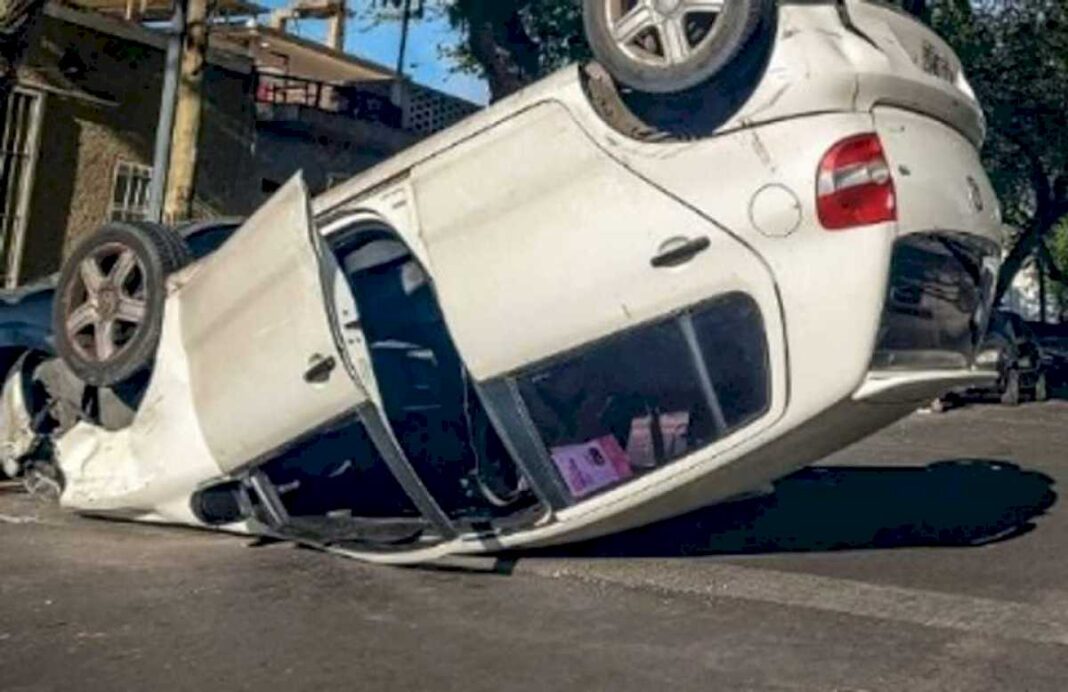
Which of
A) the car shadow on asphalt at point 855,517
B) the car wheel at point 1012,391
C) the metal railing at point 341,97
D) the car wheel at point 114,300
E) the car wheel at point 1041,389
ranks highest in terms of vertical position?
the metal railing at point 341,97

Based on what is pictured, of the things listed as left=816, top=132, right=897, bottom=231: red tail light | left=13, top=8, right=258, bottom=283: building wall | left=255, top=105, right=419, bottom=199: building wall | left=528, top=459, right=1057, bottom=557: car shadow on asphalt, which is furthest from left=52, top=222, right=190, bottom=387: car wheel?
left=255, top=105, right=419, bottom=199: building wall

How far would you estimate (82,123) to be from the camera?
14.2 meters

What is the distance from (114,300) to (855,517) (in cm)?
442

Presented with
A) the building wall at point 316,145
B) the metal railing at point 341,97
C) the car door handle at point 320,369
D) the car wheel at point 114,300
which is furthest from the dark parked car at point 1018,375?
the car door handle at point 320,369

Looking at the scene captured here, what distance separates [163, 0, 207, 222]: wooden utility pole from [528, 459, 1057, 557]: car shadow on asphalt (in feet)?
18.5

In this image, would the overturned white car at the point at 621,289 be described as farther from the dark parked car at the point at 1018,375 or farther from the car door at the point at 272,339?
the dark parked car at the point at 1018,375

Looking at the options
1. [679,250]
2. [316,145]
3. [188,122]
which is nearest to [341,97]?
[316,145]

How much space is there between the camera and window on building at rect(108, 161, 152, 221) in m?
14.8

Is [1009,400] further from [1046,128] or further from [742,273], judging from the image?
[742,273]

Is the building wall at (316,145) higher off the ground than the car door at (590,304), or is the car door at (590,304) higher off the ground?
the building wall at (316,145)

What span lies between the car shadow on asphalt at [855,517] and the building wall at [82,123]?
9.59 meters

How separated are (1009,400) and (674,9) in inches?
593

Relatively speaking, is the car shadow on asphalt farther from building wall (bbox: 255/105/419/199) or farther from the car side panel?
building wall (bbox: 255/105/419/199)

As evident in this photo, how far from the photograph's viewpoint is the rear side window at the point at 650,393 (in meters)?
4.77
